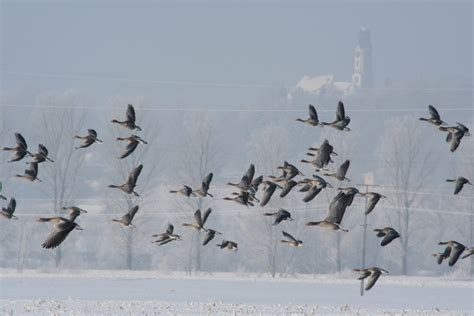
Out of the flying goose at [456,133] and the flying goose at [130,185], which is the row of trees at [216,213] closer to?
the flying goose at [456,133]

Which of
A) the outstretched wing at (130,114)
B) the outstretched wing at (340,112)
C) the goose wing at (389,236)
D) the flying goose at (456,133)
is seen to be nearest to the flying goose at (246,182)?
the outstretched wing at (340,112)

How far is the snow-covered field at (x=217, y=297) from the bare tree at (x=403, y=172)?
2266cm

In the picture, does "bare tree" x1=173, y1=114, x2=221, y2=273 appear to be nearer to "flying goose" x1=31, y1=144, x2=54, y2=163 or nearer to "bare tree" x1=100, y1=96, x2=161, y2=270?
"bare tree" x1=100, y1=96, x2=161, y2=270

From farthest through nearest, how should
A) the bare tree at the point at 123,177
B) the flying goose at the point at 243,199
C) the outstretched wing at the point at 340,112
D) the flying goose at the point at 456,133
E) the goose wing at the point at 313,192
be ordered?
1. the bare tree at the point at 123,177
2. the flying goose at the point at 456,133
3. the outstretched wing at the point at 340,112
4. the flying goose at the point at 243,199
5. the goose wing at the point at 313,192

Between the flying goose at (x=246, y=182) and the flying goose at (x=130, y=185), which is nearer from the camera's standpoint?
the flying goose at (x=130, y=185)

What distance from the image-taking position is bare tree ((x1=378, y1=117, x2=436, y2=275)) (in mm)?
80938

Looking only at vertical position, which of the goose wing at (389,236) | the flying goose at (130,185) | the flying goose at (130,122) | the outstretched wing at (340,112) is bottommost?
the goose wing at (389,236)

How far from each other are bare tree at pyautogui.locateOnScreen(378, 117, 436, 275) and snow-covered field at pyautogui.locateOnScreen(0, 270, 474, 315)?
892 inches

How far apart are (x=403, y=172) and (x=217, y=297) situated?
4528 centimetres

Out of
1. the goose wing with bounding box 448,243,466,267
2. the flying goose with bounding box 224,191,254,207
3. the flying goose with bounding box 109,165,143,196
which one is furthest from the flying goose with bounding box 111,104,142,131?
the goose wing with bounding box 448,243,466,267

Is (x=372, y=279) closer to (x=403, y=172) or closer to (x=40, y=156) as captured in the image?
(x=40, y=156)

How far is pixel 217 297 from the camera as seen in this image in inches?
1614

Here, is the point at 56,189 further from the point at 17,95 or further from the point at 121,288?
the point at 17,95

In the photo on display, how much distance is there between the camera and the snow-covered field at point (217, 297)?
106 feet
